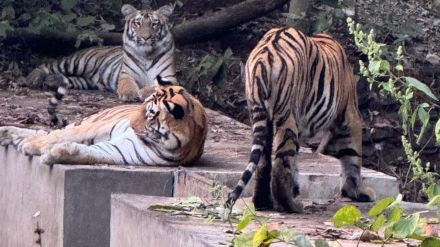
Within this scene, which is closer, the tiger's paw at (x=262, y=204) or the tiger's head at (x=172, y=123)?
the tiger's paw at (x=262, y=204)

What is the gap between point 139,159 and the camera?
7008 mm

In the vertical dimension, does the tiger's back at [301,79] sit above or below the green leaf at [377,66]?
below

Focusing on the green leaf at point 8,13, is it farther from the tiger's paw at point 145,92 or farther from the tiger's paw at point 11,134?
the tiger's paw at point 11,134

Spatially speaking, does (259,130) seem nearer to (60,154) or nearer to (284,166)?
(284,166)

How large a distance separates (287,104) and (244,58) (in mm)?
7322

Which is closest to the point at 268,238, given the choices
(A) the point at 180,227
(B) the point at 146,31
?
(A) the point at 180,227

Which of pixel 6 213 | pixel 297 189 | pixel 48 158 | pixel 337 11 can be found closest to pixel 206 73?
pixel 337 11

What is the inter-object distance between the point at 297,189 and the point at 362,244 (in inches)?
64.8

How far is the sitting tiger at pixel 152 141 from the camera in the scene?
22.5ft

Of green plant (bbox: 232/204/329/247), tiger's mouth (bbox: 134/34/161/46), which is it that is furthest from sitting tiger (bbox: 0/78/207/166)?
tiger's mouth (bbox: 134/34/161/46)

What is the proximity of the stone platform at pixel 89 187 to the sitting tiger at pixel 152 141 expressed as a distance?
0.11 meters

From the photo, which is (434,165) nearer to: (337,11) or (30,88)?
(337,11)

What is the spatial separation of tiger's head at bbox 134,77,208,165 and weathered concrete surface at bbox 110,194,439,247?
111cm

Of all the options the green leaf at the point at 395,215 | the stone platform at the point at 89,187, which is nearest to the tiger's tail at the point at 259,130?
the stone platform at the point at 89,187
